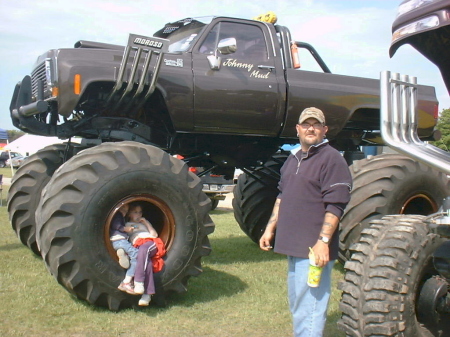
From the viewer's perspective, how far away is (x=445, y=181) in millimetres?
5883

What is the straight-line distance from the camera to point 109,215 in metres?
4.64

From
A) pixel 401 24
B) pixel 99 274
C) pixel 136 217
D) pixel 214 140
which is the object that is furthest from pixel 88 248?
pixel 401 24

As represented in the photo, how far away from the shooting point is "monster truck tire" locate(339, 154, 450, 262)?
5410mm

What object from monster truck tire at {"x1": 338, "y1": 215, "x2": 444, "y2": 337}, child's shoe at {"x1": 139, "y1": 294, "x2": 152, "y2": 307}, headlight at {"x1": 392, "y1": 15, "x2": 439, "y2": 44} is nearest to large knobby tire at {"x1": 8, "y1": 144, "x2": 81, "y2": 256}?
child's shoe at {"x1": 139, "y1": 294, "x2": 152, "y2": 307}

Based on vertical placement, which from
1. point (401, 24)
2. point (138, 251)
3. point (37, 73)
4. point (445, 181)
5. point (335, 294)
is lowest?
point (335, 294)

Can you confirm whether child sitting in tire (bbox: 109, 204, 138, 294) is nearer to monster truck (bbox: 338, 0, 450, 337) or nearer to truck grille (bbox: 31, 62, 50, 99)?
truck grille (bbox: 31, 62, 50, 99)

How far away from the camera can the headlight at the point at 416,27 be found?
2.16m

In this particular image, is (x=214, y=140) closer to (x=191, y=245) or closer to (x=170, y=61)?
(x=170, y=61)

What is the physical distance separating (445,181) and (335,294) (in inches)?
73.1

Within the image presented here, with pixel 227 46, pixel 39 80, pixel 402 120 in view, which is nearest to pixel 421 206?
pixel 227 46

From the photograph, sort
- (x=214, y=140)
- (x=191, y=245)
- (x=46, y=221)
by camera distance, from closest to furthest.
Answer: (x=46, y=221) → (x=191, y=245) → (x=214, y=140)

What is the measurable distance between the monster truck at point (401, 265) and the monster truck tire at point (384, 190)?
2.09 m

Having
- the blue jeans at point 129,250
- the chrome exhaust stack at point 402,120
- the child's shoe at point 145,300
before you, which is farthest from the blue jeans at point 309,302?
the blue jeans at point 129,250

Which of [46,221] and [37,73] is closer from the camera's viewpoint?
[46,221]
